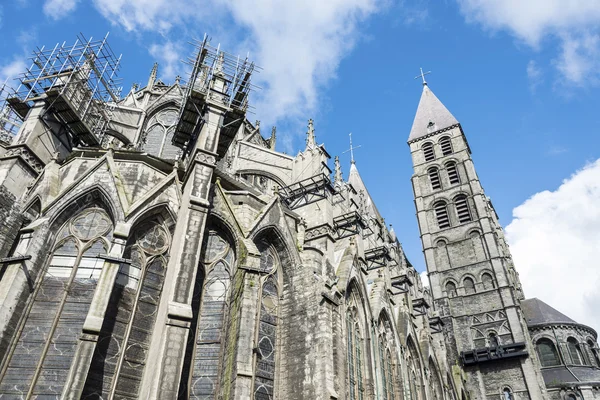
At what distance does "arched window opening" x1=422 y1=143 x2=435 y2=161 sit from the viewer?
48.5m

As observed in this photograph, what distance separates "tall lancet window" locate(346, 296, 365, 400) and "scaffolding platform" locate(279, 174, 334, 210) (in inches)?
170

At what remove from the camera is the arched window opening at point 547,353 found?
Answer: 3653cm

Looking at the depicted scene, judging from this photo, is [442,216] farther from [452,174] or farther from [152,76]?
[152,76]

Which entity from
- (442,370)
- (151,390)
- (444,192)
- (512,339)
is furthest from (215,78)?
(444,192)

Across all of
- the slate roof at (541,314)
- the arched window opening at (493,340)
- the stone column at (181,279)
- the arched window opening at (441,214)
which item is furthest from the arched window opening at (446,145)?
the stone column at (181,279)

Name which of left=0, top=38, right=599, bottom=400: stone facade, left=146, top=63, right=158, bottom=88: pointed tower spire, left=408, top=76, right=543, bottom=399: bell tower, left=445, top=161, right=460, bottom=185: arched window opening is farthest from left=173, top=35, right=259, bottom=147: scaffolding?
left=445, top=161, right=460, bottom=185: arched window opening

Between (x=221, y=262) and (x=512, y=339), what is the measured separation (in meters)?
28.7

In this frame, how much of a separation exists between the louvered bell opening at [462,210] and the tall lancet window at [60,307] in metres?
36.7

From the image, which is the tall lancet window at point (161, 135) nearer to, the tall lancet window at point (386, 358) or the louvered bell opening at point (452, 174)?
the tall lancet window at point (386, 358)

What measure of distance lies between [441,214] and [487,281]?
28.3 ft

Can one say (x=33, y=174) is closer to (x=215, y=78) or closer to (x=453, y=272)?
(x=215, y=78)

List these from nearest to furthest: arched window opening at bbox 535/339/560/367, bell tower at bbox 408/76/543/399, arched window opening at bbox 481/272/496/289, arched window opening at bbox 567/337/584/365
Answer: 1. bell tower at bbox 408/76/543/399
2. arched window opening at bbox 567/337/584/365
3. arched window opening at bbox 535/339/560/367
4. arched window opening at bbox 481/272/496/289

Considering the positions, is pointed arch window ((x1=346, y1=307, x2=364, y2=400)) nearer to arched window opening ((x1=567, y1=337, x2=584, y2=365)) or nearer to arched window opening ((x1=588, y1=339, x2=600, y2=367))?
arched window opening ((x1=567, y1=337, x2=584, y2=365))

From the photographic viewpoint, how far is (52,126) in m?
14.5
